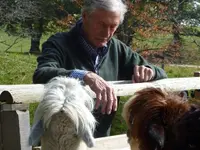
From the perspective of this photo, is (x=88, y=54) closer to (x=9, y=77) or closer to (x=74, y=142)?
(x=74, y=142)

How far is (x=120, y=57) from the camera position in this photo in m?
2.72

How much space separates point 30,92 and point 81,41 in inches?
20.0

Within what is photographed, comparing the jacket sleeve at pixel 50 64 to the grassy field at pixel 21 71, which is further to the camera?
the grassy field at pixel 21 71

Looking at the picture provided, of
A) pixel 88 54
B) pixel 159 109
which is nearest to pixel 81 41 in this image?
pixel 88 54

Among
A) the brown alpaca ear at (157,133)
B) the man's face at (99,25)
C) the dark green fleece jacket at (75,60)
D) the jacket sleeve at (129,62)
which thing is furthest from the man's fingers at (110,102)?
the jacket sleeve at (129,62)

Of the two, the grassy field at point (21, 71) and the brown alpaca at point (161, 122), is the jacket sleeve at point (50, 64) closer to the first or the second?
the brown alpaca at point (161, 122)

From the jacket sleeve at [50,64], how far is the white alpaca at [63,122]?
0.27 meters

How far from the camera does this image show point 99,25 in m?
2.38

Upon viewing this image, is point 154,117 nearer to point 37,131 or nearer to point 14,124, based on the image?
point 37,131

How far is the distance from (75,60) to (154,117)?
3.84ft

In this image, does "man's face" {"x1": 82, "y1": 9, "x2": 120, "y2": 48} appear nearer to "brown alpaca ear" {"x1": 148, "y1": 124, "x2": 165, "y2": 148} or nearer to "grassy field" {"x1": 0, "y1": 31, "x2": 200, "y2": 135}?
"brown alpaca ear" {"x1": 148, "y1": 124, "x2": 165, "y2": 148}

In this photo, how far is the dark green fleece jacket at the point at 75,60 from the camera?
2225 mm

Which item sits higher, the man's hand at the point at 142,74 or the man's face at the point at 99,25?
the man's face at the point at 99,25

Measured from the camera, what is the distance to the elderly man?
7.65ft
